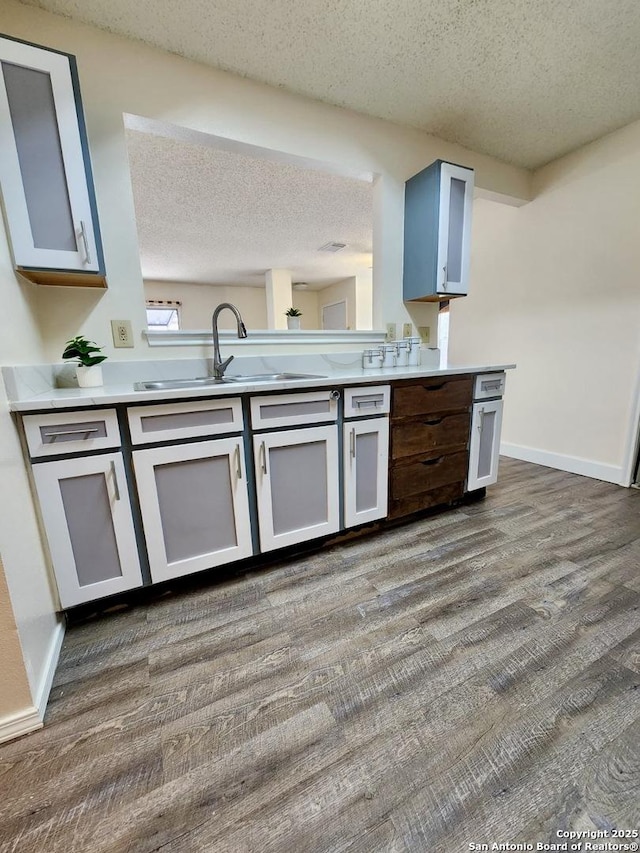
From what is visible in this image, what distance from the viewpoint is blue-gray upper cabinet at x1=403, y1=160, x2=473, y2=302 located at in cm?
200

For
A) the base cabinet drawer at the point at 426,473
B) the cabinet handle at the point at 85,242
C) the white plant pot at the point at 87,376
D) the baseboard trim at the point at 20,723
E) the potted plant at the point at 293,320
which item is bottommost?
the baseboard trim at the point at 20,723

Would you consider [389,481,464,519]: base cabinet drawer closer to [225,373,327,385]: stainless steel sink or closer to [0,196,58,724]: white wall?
[225,373,327,385]: stainless steel sink

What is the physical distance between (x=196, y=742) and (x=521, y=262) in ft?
11.8

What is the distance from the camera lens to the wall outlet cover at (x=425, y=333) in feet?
7.97

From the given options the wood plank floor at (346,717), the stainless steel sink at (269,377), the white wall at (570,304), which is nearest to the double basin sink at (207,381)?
the stainless steel sink at (269,377)

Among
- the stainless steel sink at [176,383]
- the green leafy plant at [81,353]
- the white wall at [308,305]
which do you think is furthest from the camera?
the white wall at [308,305]

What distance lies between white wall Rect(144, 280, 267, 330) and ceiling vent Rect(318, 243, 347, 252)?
8.63 feet

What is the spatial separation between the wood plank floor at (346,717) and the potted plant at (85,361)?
936mm

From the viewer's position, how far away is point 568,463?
2770 mm

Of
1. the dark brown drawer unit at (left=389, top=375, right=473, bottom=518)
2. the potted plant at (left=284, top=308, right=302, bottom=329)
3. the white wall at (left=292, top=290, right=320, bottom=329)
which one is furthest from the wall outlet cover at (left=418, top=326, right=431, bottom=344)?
the white wall at (left=292, top=290, right=320, bottom=329)

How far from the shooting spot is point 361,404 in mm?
1684

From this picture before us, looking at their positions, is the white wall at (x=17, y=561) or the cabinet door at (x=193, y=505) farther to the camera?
the cabinet door at (x=193, y=505)

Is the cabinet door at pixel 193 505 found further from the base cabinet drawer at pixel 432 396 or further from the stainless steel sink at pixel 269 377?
the base cabinet drawer at pixel 432 396

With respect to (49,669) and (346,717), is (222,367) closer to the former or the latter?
(49,669)
